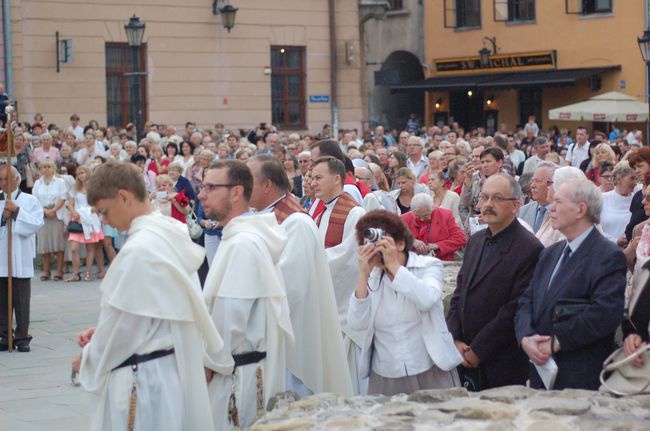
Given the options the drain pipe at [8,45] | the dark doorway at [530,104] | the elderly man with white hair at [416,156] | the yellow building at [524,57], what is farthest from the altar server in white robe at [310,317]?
the dark doorway at [530,104]

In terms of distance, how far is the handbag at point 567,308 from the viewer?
6.16 m

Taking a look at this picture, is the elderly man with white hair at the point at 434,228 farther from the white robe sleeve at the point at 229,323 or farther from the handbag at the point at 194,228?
the white robe sleeve at the point at 229,323

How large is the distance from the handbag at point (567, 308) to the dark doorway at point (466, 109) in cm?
3733

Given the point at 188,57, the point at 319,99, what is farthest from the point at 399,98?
the point at 188,57

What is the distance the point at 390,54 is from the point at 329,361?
38337mm

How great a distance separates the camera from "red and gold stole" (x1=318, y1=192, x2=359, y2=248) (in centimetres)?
834

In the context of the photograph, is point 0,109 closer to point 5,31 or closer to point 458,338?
point 458,338

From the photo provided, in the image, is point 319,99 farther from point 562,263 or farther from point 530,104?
point 562,263

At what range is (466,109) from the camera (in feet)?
144

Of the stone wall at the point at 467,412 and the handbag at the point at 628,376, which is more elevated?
the handbag at the point at 628,376

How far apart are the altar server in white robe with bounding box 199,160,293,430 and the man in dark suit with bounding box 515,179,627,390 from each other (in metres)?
1.34

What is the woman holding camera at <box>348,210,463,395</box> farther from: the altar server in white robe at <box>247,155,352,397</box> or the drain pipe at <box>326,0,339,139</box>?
the drain pipe at <box>326,0,339,139</box>

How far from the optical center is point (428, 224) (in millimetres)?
10812

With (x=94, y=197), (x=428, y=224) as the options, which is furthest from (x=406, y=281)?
(x=428, y=224)
